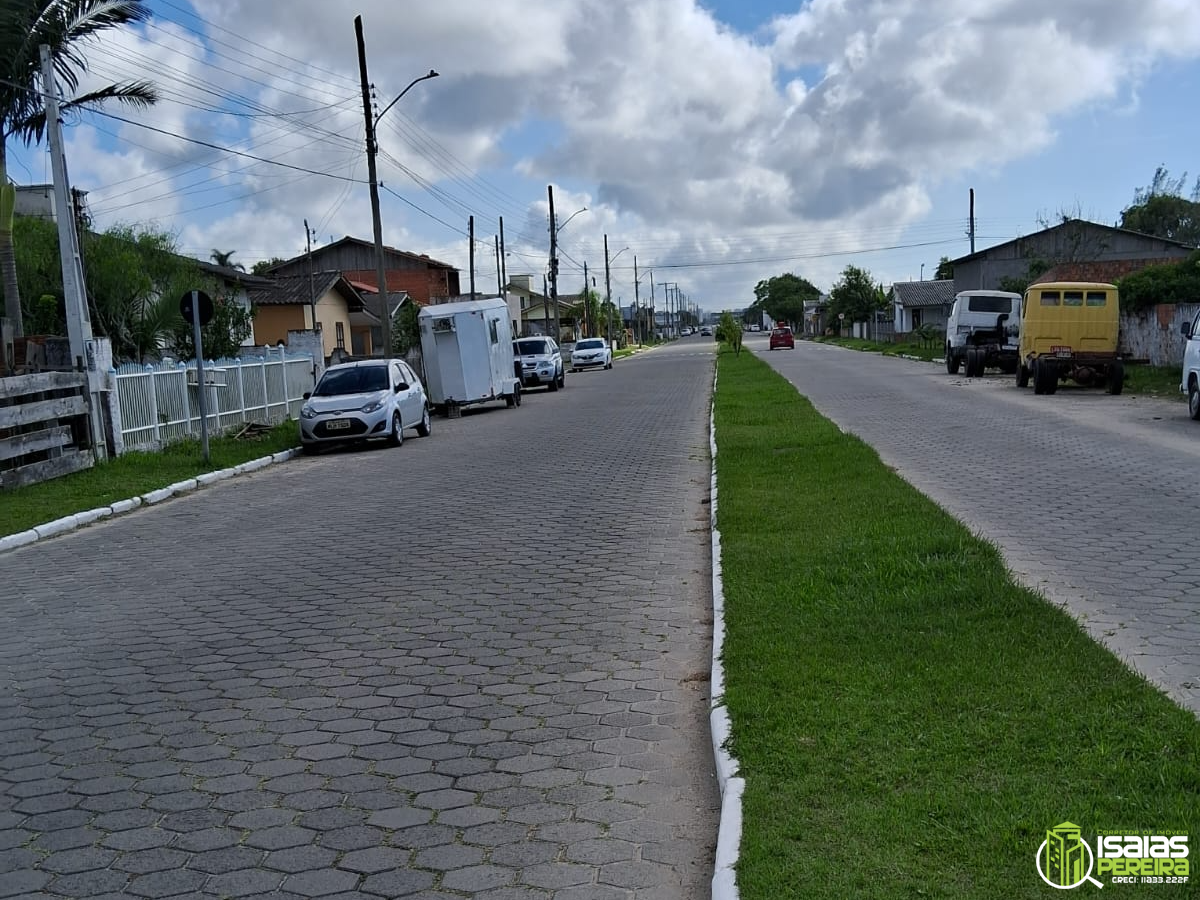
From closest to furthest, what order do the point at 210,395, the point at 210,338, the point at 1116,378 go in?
the point at 210,395
the point at 1116,378
the point at 210,338

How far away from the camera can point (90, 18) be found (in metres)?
20.8

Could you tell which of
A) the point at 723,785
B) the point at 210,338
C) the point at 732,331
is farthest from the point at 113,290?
the point at 732,331

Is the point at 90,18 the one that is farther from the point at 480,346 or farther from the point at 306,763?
the point at 306,763

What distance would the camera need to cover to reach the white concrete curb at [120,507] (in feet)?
40.0

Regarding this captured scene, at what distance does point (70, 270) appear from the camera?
17.5m

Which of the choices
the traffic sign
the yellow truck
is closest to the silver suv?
the yellow truck

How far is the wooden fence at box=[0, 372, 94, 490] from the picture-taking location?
15422 millimetres

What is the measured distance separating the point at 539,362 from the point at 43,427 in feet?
77.1

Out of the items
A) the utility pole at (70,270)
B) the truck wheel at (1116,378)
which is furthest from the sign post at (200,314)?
the truck wheel at (1116,378)

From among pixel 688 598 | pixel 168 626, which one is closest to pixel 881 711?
pixel 688 598

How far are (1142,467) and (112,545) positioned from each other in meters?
11.3

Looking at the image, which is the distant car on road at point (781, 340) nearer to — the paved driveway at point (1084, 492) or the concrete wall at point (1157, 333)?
the concrete wall at point (1157, 333)

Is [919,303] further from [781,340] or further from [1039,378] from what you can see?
[1039,378]

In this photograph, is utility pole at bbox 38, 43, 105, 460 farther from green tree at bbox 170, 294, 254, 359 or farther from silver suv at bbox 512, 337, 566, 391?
silver suv at bbox 512, 337, 566, 391
